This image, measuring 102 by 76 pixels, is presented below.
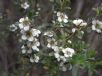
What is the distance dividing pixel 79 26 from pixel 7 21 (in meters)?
0.93

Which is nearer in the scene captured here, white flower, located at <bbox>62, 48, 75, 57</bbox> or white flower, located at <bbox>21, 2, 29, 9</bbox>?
white flower, located at <bbox>62, 48, 75, 57</bbox>

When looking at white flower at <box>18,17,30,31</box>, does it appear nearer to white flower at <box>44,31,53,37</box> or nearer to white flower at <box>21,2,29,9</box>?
white flower at <box>44,31,53,37</box>

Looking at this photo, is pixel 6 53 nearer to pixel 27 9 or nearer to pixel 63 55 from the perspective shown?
pixel 27 9

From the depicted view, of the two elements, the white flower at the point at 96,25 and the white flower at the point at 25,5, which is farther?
the white flower at the point at 25,5

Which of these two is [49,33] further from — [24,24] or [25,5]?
[25,5]

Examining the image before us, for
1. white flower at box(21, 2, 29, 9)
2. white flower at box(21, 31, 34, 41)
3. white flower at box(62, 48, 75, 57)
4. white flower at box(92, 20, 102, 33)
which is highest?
white flower at box(21, 2, 29, 9)

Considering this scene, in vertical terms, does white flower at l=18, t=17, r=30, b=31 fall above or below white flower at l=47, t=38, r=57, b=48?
above

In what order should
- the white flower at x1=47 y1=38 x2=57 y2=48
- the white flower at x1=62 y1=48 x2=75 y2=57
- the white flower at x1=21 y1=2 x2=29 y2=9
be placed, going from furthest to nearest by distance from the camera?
the white flower at x1=21 y1=2 x2=29 y2=9
the white flower at x1=47 y1=38 x2=57 y2=48
the white flower at x1=62 y1=48 x2=75 y2=57

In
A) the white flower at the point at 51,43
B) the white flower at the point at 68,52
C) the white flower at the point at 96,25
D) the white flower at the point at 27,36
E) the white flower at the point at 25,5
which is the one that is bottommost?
the white flower at the point at 68,52

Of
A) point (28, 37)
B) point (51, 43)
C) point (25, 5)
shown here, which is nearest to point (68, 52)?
point (51, 43)

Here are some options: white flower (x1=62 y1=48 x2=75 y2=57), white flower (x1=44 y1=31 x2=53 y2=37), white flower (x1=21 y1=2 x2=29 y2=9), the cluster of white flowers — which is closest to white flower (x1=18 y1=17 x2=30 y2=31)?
the cluster of white flowers

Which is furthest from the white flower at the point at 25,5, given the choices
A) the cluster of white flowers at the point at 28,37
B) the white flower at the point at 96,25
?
the white flower at the point at 96,25

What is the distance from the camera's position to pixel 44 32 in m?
2.32

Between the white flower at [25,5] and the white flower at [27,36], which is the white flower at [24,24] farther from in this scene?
the white flower at [25,5]
